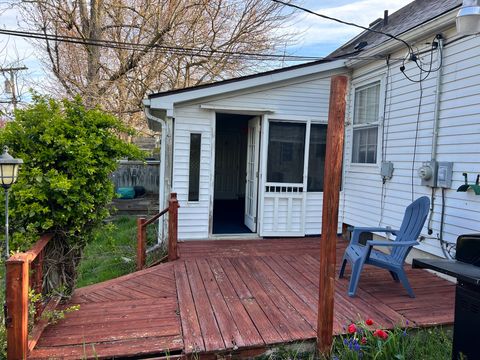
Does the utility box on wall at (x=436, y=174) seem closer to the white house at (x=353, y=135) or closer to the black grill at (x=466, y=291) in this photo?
the white house at (x=353, y=135)

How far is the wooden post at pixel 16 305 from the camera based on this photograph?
6.84 feet

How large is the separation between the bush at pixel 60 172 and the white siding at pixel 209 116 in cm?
227

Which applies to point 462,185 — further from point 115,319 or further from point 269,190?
point 115,319

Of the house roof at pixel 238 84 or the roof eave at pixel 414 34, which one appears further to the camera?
the house roof at pixel 238 84

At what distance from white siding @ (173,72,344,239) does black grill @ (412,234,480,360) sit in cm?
364

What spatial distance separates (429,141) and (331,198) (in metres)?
2.53

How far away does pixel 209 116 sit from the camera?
17.8 ft

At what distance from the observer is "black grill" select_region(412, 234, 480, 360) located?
6.40ft

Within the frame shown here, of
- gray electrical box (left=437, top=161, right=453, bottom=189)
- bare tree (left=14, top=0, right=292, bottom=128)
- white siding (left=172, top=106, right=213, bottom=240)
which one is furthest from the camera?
bare tree (left=14, top=0, right=292, bottom=128)

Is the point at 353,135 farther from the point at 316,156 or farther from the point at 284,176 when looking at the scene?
the point at 284,176

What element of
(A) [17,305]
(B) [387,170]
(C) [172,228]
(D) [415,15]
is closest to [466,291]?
(A) [17,305]

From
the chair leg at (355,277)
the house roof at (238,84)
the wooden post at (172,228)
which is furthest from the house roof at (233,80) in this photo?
the chair leg at (355,277)

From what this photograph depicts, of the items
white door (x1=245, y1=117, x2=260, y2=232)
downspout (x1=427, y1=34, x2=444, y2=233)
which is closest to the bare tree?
white door (x1=245, y1=117, x2=260, y2=232)

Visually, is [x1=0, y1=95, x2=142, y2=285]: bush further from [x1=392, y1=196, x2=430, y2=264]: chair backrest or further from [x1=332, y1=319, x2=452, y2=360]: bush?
[x1=392, y1=196, x2=430, y2=264]: chair backrest
